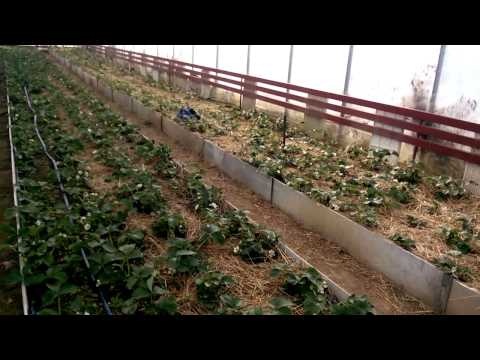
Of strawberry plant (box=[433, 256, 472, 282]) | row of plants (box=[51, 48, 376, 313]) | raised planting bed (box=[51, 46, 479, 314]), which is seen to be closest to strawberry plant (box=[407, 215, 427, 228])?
raised planting bed (box=[51, 46, 479, 314])

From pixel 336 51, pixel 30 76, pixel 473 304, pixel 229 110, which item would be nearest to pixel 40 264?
pixel 473 304

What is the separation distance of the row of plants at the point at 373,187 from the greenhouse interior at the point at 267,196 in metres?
0.03

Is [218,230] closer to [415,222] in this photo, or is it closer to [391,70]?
[415,222]

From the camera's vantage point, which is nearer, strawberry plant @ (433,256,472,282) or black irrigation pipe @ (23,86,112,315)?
black irrigation pipe @ (23,86,112,315)

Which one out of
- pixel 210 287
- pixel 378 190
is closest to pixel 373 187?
pixel 378 190

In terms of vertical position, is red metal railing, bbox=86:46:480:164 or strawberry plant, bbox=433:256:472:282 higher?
red metal railing, bbox=86:46:480:164

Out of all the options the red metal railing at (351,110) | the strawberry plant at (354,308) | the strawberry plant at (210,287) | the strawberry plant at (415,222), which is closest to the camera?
the strawberry plant at (354,308)

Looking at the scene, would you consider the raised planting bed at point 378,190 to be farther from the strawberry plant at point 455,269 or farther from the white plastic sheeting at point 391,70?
the white plastic sheeting at point 391,70

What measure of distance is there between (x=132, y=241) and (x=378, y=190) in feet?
10.3

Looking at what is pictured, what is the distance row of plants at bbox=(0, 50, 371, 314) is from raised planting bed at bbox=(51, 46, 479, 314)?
1.14 meters

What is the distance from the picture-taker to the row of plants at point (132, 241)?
338 centimetres

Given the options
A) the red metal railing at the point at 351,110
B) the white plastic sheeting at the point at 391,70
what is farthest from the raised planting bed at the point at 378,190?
the white plastic sheeting at the point at 391,70

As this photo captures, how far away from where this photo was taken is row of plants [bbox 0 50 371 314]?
338cm

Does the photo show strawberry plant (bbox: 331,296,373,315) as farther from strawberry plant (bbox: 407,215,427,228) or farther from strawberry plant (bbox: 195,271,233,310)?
strawberry plant (bbox: 407,215,427,228)
